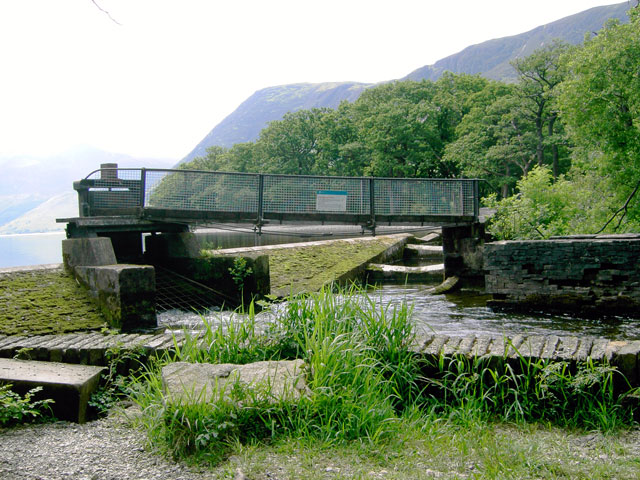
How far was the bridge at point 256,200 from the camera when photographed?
1174 cm

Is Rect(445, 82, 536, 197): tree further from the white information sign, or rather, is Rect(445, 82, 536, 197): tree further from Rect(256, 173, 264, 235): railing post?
Rect(256, 173, 264, 235): railing post

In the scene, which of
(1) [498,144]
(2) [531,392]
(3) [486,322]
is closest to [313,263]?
(3) [486,322]

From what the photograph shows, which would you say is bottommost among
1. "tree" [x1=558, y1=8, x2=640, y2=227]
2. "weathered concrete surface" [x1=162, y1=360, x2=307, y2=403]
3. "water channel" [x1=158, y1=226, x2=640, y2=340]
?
A: "water channel" [x1=158, y1=226, x2=640, y2=340]

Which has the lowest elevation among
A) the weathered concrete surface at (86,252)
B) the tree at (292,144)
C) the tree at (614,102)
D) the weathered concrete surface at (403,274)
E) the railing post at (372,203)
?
the weathered concrete surface at (403,274)

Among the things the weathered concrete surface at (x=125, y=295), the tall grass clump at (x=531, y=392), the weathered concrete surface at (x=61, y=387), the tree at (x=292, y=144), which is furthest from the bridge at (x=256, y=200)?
the tree at (x=292, y=144)

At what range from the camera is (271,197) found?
44.0 ft

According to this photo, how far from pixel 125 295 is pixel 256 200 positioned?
507 cm

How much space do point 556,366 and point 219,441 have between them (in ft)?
9.11

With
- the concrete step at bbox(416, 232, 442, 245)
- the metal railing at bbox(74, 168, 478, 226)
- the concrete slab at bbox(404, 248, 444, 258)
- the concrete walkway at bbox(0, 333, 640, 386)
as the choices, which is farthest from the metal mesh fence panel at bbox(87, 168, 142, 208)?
the concrete step at bbox(416, 232, 442, 245)

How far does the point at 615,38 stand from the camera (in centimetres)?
2073

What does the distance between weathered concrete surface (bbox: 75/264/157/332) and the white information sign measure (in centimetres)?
562

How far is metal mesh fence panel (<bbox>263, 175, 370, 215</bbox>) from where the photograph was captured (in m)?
13.4

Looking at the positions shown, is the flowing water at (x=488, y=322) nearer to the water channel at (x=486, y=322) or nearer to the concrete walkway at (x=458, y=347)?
the water channel at (x=486, y=322)

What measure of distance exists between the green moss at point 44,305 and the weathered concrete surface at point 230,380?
18.1 feet
